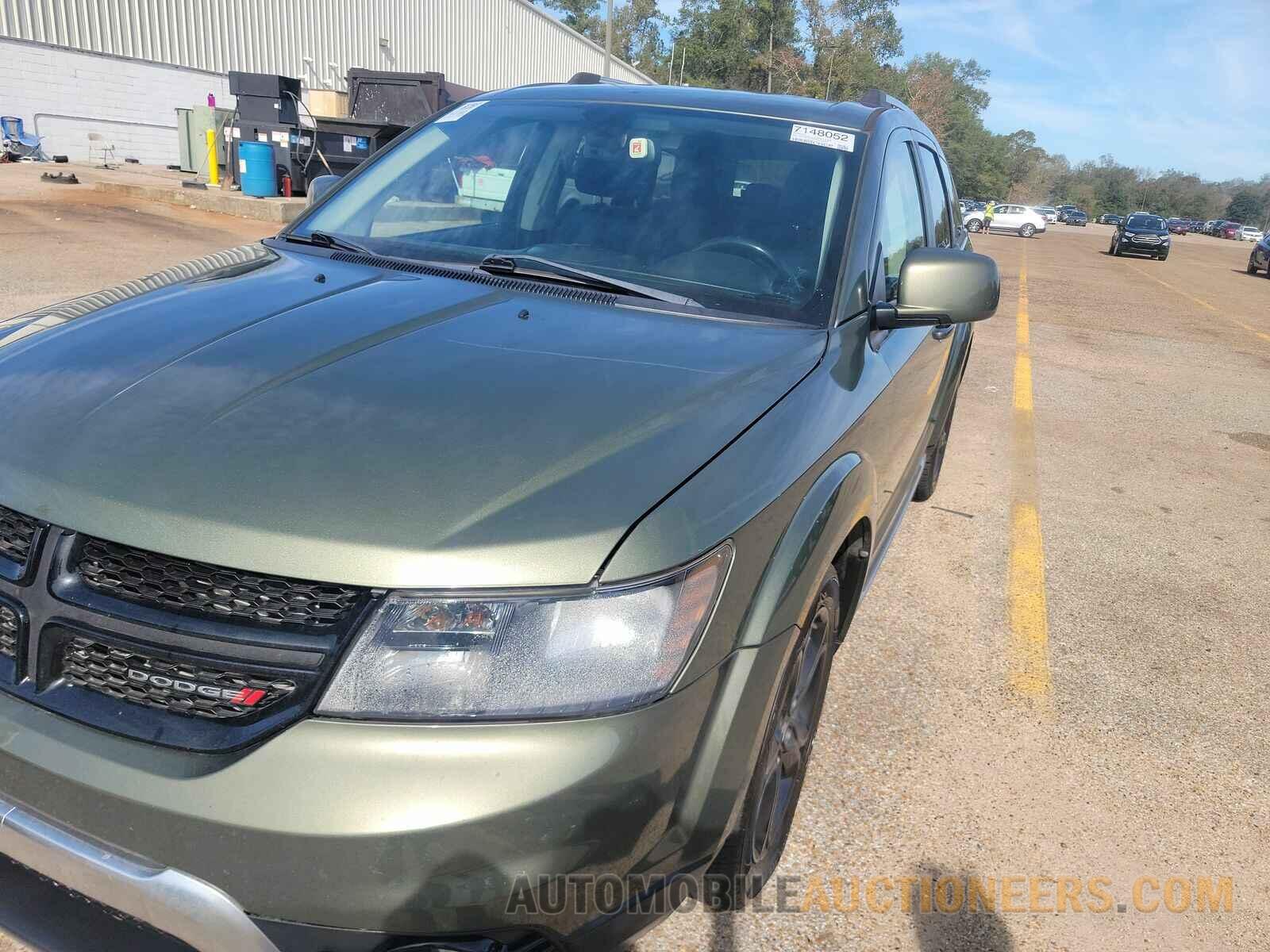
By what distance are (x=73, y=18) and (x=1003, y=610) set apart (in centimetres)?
2921

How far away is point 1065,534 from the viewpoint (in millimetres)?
4984

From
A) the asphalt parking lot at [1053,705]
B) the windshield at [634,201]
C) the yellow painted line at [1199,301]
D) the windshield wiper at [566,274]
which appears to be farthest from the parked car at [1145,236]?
the windshield wiper at [566,274]

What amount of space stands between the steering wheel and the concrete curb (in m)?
13.2

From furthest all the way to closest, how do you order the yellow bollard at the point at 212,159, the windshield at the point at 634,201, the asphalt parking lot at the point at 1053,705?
the yellow bollard at the point at 212,159, the windshield at the point at 634,201, the asphalt parking lot at the point at 1053,705

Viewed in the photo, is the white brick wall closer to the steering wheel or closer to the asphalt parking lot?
the asphalt parking lot

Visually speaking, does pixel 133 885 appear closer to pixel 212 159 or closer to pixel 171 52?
pixel 212 159

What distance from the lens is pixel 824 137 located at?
2.87 meters

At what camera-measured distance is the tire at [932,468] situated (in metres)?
5.07

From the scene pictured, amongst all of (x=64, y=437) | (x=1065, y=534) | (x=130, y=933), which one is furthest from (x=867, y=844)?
(x=1065, y=534)

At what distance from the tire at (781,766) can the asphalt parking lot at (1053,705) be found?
175mm

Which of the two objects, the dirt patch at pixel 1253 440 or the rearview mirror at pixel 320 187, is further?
the dirt patch at pixel 1253 440

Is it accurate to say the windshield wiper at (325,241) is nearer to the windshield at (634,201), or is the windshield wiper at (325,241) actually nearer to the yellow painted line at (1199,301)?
the windshield at (634,201)

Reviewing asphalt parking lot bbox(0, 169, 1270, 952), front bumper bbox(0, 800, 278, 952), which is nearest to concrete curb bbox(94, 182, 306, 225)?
asphalt parking lot bbox(0, 169, 1270, 952)

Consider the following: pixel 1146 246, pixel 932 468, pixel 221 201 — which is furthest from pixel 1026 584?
pixel 1146 246
